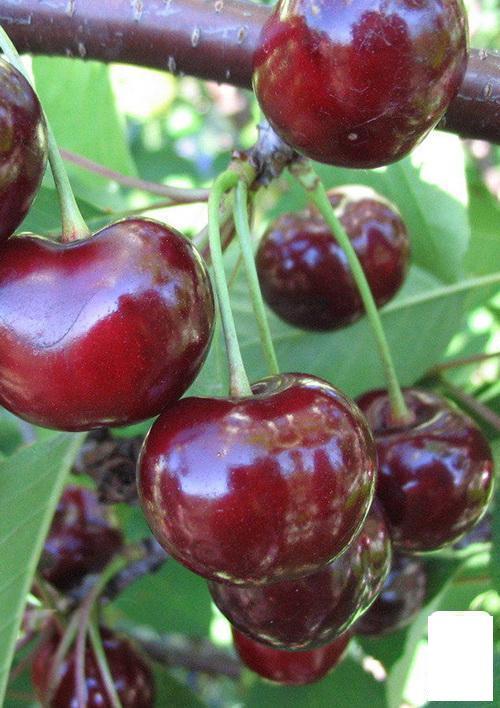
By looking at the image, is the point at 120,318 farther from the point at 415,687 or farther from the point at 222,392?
the point at 415,687

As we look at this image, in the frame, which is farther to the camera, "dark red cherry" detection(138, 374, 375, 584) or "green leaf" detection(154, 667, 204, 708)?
"green leaf" detection(154, 667, 204, 708)

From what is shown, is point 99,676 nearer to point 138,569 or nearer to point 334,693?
point 138,569

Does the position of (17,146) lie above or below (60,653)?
above

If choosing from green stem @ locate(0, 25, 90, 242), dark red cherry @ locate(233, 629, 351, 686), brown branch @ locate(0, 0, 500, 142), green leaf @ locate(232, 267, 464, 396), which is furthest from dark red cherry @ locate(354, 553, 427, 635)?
green stem @ locate(0, 25, 90, 242)

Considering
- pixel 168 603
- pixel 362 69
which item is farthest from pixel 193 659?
pixel 362 69

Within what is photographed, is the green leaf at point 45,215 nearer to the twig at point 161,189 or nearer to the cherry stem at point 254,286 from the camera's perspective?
the twig at point 161,189

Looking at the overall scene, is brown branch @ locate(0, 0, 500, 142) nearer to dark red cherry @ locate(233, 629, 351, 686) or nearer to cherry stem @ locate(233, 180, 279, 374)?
cherry stem @ locate(233, 180, 279, 374)
